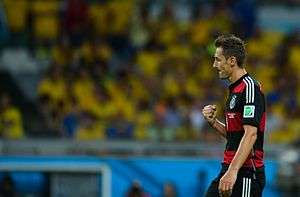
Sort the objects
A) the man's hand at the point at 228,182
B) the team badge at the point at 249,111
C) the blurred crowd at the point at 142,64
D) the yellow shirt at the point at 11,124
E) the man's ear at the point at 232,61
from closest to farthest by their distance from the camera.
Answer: the man's hand at the point at 228,182
the team badge at the point at 249,111
the man's ear at the point at 232,61
the yellow shirt at the point at 11,124
the blurred crowd at the point at 142,64

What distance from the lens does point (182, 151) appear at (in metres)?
14.2

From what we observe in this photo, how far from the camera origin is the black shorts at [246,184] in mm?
7309

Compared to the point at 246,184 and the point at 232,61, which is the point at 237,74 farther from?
the point at 246,184

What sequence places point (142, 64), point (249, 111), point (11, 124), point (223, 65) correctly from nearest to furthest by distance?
point (249, 111) → point (223, 65) → point (11, 124) → point (142, 64)

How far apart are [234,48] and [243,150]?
2.41ft

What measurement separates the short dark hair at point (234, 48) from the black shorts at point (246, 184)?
75 cm

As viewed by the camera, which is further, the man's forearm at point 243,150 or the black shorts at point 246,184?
the black shorts at point 246,184

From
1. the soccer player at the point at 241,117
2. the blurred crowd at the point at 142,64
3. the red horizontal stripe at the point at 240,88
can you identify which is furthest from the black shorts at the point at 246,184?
the blurred crowd at the point at 142,64

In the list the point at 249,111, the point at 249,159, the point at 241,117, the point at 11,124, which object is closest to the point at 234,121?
the point at 241,117

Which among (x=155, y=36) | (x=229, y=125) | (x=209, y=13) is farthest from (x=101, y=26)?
(x=229, y=125)

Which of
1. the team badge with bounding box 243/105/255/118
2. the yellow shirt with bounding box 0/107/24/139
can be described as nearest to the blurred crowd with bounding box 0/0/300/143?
the yellow shirt with bounding box 0/107/24/139

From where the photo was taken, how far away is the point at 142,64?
17312 millimetres

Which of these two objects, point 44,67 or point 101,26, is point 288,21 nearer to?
point 101,26

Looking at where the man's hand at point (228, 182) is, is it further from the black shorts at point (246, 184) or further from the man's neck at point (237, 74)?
the man's neck at point (237, 74)
